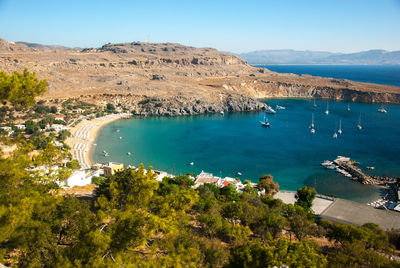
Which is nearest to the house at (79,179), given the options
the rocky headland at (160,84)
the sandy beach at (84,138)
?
the sandy beach at (84,138)

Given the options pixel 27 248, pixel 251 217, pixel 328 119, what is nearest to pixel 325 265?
pixel 251 217

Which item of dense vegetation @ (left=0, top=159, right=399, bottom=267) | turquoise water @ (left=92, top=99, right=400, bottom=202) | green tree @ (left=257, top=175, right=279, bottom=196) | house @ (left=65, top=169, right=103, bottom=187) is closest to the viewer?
dense vegetation @ (left=0, top=159, right=399, bottom=267)

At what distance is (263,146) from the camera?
45531mm

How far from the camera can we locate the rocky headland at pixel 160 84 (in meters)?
69.4

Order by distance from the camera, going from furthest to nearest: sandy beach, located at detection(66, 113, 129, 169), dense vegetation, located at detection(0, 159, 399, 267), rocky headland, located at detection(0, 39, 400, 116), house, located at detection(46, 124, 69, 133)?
rocky headland, located at detection(0, 39, 400, 116) < house, located at detection(46, 124, 69, 133) < sandy beach, located at detection(66, 113, 129, 169) < dense vegetation, located at detection(0, 159, 399, 267)

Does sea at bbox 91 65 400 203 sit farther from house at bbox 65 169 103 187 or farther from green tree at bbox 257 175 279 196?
house at bbox 65 169 103 187

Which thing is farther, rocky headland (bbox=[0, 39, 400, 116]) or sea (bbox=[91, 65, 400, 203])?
rocky headland (bbox=[0, 39, 400, 116])

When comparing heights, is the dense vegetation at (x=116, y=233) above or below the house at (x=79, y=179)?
above

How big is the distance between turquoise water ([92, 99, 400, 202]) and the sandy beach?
1449 mm

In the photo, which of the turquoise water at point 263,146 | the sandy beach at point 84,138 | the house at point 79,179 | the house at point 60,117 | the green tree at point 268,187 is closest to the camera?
the house at point 79,179

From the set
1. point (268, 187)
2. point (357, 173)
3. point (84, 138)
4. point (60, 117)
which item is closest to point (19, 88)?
point (268, 187)

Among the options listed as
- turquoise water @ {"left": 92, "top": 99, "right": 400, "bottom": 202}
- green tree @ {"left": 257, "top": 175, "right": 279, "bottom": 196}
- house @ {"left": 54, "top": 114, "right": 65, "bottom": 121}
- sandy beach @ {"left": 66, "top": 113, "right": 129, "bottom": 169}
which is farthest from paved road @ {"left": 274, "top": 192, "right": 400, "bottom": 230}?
house @ {"left": 54, "top": 114, "right": 65, "bottom": 121}

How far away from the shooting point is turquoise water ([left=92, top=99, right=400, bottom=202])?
114 ft

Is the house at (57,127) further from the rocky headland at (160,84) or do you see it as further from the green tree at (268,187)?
the green tree at (268,187)
